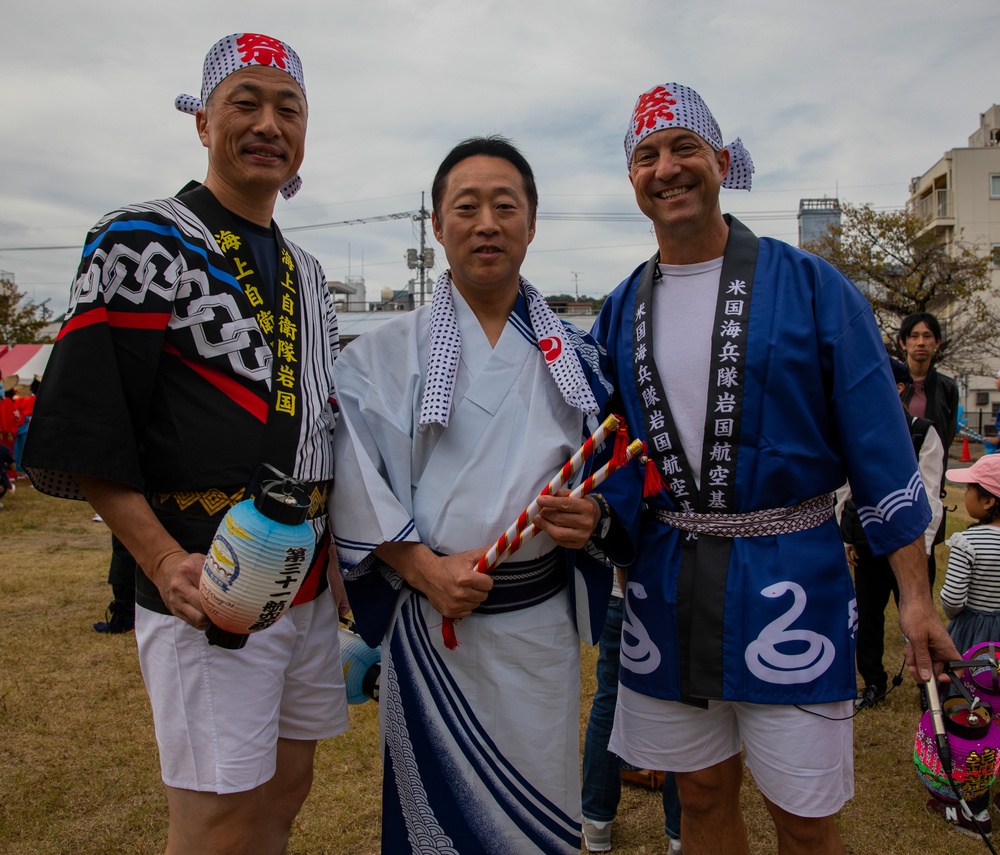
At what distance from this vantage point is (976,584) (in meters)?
3.25

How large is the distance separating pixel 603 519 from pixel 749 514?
38 centimetres

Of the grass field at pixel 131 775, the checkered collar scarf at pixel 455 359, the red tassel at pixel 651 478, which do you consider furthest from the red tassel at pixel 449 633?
the grass field at pixel 131 775

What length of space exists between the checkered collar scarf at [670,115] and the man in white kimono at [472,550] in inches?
16.2

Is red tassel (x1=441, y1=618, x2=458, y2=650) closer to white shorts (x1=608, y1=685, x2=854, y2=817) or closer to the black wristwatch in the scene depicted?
the black wristwatch

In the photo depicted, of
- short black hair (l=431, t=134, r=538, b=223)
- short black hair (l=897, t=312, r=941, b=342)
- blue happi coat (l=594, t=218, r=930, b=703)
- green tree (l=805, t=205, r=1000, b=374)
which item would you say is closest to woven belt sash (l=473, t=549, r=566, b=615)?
blue happi coat (l=594, t=218, r=930, b=703)

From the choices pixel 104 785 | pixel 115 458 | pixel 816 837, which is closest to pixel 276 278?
pixel 115 458

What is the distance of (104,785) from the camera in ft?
9.89

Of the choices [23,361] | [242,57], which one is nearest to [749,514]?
[242,57]

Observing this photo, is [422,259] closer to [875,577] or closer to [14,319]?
[14,319]

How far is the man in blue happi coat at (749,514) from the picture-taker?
6.09ft

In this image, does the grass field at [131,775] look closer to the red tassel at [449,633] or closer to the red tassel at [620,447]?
the red tassel at [449,633]

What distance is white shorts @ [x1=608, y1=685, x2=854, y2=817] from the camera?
1821mm

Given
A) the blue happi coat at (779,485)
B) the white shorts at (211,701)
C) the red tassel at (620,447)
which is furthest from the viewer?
the blue happi coat at (779,485)

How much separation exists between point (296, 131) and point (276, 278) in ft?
1.20
